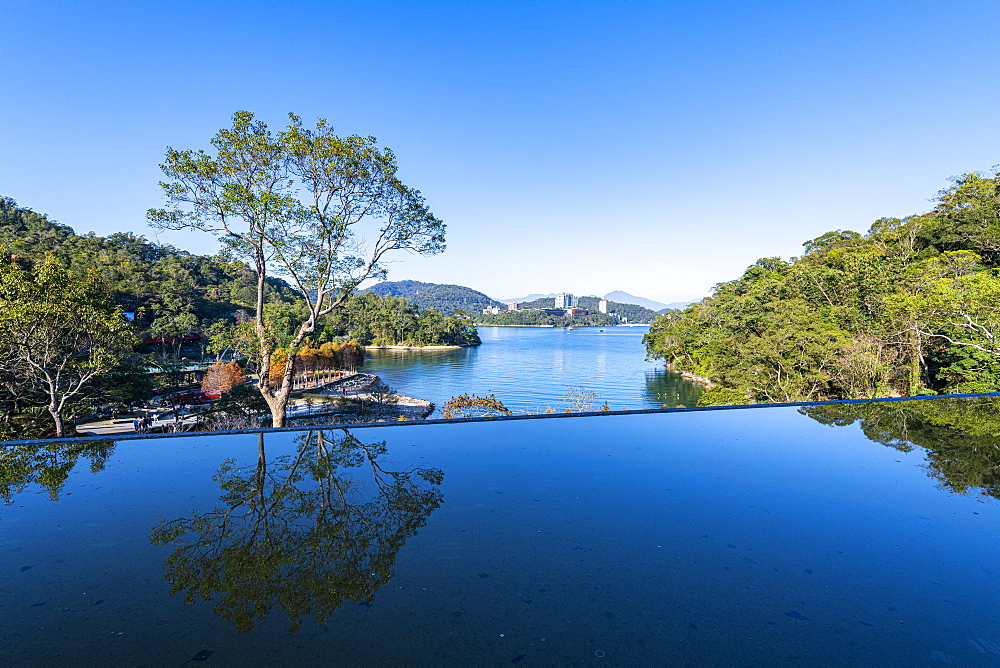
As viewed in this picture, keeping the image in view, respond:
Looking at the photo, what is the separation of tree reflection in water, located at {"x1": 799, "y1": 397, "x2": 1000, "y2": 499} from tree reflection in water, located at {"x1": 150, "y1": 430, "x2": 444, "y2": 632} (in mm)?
1729

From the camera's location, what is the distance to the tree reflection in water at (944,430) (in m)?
1.52

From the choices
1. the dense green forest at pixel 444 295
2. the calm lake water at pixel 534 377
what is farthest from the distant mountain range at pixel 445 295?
the calm lake water at pixel 534 377

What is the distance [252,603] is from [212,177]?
949 centimetres

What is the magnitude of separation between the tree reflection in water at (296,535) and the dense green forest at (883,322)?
10357 millimetres

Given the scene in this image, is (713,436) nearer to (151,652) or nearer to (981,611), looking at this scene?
(981,611)

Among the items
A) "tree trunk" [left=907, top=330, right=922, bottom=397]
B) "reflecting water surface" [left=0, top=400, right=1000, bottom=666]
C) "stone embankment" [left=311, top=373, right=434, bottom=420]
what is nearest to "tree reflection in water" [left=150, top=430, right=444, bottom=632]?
"reflecting water surface" [left=0, top=400, right=1000, bottom=666]

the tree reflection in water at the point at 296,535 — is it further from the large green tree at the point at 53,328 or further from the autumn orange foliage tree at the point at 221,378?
the autumn orange foliage tree at the point at 221,378

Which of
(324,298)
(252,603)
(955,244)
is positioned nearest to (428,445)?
(252,603)

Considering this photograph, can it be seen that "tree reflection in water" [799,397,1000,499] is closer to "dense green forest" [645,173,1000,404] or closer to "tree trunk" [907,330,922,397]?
"dense green forest" [645,173,1000,404]

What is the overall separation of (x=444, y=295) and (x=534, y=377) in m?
119

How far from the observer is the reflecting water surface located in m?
0.75

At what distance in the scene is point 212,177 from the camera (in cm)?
827

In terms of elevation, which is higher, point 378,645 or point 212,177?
point 212,177

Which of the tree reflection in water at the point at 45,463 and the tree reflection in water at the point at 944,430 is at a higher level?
the tree reflection in water at the point at 944,430
